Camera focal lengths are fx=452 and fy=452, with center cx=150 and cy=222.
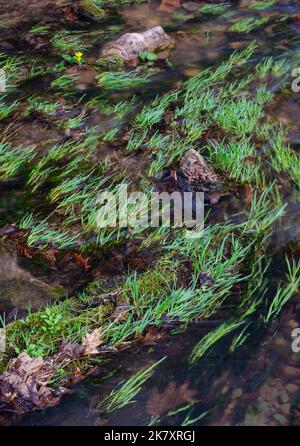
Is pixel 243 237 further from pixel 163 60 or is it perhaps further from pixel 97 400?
pixel 163 60

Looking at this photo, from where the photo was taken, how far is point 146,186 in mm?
4031

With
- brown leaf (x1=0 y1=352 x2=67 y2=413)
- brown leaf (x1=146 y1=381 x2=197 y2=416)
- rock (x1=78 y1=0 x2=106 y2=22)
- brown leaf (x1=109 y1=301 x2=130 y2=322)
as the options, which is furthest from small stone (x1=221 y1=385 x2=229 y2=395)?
rock (x1=78 y1=0 x2=106 y2=22)

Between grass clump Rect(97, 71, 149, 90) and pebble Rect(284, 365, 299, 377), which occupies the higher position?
grass clump Rect(97, 71, 149, 90)

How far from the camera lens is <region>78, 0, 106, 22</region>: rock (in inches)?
254

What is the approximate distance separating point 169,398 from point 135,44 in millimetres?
4473


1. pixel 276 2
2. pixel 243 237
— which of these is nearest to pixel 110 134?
pixel 243 237

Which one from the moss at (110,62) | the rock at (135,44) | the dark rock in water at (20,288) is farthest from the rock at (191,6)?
the dark rock in water at (20,288)

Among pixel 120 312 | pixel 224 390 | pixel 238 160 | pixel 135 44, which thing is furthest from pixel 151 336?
pixel 135 44

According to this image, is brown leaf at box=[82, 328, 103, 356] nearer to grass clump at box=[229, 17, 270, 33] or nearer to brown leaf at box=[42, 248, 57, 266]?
brown leaf at box=[42, 248, 57, 266]

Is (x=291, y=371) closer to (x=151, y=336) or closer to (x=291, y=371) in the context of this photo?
(x=291, y=371)

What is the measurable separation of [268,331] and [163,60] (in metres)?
3.93

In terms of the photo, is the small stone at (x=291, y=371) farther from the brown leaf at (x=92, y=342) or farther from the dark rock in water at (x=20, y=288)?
the dark rock in water at (x=20, y=288)

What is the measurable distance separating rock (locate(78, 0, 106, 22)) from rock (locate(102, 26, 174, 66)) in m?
0.95

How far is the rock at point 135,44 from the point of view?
5.64 m
